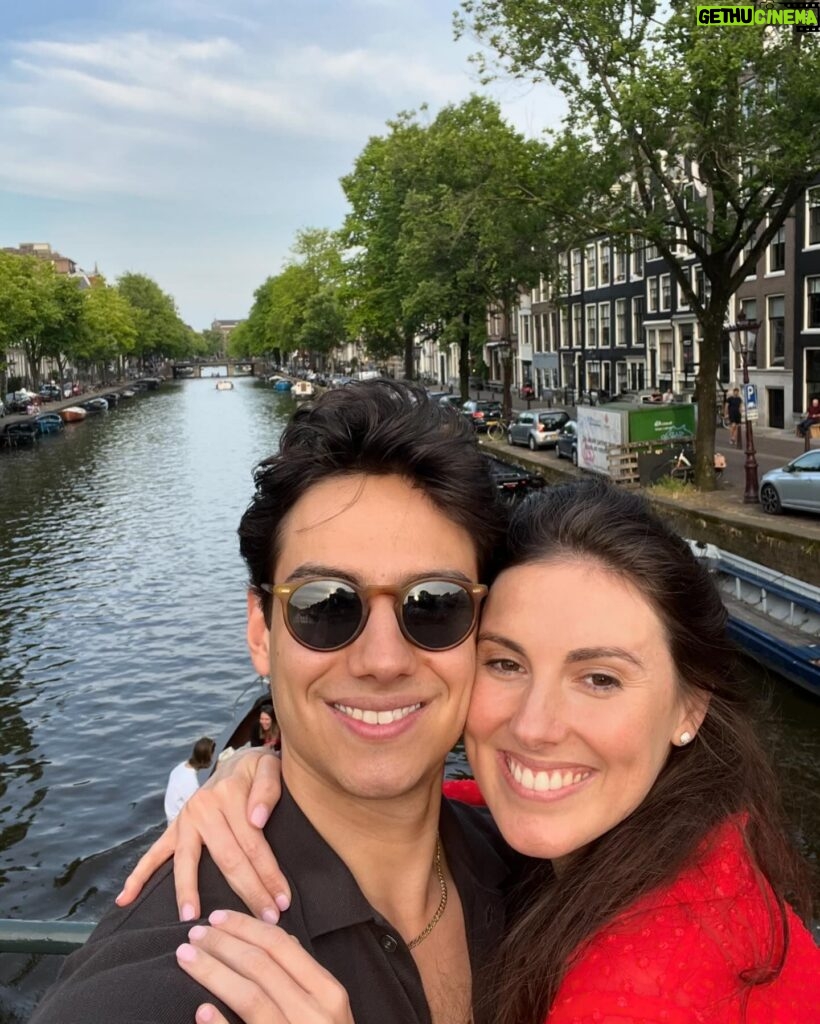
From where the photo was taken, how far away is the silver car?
1594cm

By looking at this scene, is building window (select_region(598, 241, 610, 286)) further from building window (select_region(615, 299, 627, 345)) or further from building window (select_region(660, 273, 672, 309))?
building window (select_region(660, 273, 672, 309))

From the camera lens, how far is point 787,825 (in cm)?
217

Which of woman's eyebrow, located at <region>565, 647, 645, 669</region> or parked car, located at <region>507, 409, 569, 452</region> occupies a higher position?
woman's eyebrow, located at <region>565, 647, 645, 669</region>

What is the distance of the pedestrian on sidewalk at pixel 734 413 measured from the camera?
2861 centimetres

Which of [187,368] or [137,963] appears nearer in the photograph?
[137,963]

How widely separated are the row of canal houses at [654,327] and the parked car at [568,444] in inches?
210

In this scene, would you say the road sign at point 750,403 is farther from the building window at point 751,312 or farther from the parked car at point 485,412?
the parked car at point 485,412

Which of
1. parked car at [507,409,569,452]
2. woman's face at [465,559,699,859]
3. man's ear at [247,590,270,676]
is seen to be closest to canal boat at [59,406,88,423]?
parked car at [507,409,569,452]

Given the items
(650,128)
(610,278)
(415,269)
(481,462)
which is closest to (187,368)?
(610,278)

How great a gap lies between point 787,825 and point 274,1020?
136 centimetres

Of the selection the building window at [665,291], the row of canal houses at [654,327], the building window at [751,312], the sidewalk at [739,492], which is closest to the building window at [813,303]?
the row of canal houses at [654,327]

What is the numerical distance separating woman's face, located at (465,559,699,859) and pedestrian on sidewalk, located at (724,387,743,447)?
28.0 meters

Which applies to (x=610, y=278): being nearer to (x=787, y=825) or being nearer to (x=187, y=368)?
(x=787, y=825)

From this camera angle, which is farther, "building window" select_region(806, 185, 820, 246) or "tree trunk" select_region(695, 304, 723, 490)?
"building window" select_region(806, 185, 820, 246)
